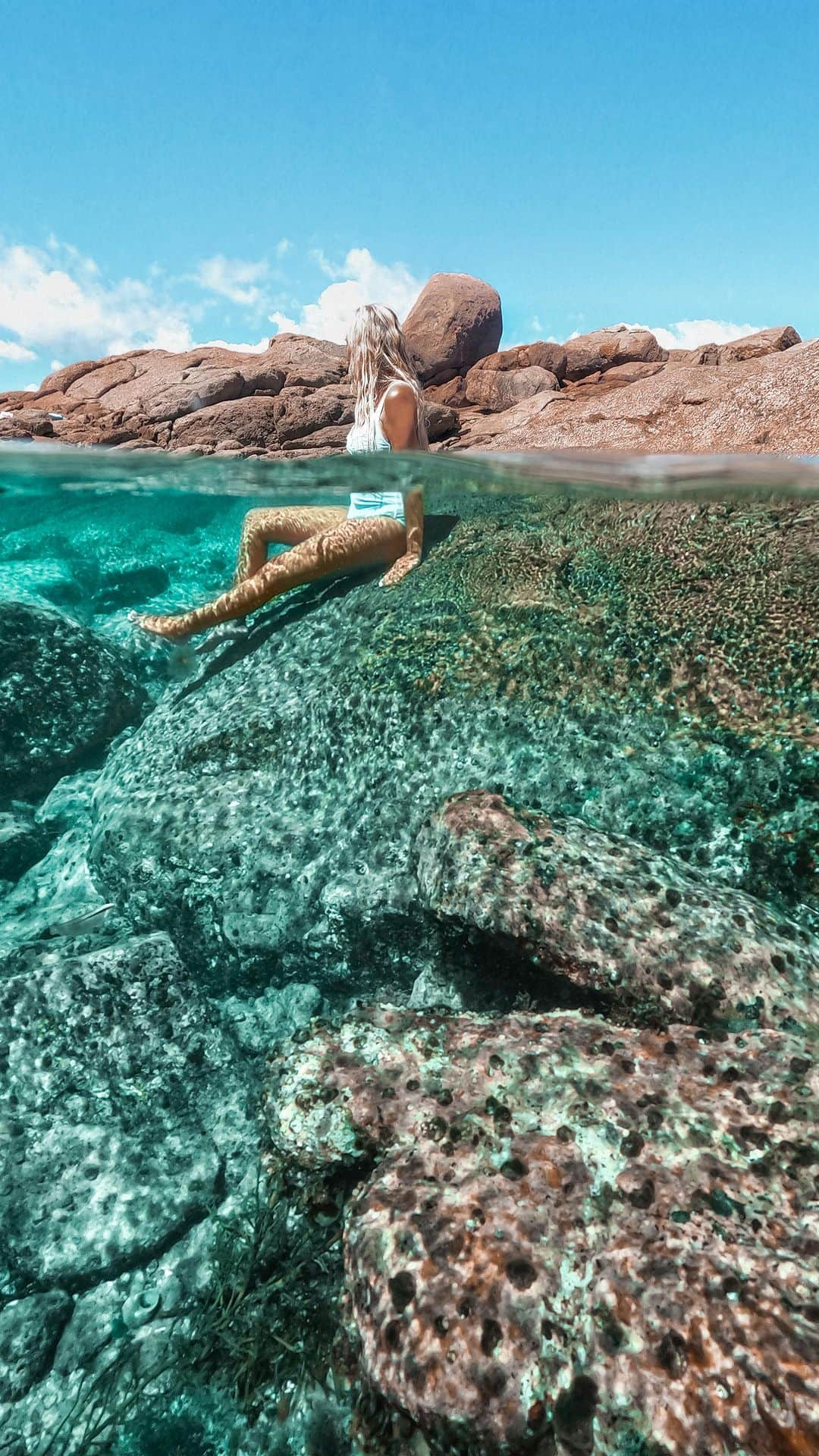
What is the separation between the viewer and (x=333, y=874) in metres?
4.64

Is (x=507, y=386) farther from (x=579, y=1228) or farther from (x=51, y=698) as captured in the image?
(x=579, y=1228)

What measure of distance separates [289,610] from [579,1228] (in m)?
5.18

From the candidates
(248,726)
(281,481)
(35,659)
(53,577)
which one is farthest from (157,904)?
(281,481)

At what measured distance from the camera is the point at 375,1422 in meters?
2.40

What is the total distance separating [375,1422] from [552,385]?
2369 centimetres

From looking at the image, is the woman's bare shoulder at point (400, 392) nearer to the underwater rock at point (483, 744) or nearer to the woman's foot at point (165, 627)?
the underwater rock at point (483, 744)

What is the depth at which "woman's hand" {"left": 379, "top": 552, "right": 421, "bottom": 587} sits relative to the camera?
612 cm

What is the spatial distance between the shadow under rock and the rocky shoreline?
8346mm

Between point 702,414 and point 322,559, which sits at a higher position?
point 702,414

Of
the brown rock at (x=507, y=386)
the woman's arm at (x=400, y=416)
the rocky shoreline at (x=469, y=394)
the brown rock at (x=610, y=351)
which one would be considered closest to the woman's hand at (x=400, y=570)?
the woman's arm at (x=400, y=416)

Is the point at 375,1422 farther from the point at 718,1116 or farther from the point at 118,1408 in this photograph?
the point at 718,1116

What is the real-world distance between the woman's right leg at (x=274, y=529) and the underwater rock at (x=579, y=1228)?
15.8ft

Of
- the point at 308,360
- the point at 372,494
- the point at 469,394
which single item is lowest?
the point at 372,494

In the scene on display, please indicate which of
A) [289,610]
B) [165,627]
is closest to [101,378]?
[165,627]
